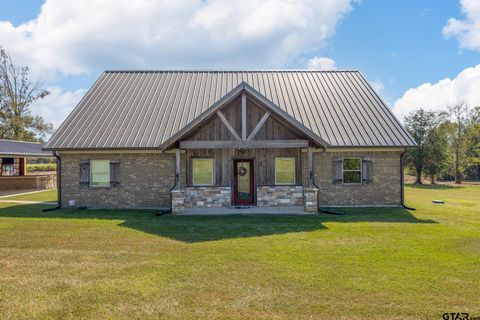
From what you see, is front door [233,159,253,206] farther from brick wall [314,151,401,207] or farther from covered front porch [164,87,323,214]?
brick wall [314,151,401,207]

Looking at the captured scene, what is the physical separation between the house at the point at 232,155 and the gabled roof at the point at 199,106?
8cm

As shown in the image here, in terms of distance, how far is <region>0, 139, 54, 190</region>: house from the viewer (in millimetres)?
24656

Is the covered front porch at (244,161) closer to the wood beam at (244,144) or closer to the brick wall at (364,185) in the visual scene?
the wood beam at (244,144)

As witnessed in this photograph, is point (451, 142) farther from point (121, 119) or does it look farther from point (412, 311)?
point (412, 311)

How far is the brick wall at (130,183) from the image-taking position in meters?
15.2

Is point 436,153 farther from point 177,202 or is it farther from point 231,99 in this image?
point 177,202

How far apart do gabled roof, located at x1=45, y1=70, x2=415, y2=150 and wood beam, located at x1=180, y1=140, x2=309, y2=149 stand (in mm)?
733

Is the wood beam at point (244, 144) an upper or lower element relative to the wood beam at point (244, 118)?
lower

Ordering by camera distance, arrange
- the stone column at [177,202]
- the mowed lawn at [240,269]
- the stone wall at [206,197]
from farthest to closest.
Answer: the stone wall at [206,197], the stone column at [177,202], the mowed lawn at [240,269]

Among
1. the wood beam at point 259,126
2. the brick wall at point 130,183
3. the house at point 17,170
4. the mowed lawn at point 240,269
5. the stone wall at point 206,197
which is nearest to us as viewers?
the mowed lawn at point 240,269

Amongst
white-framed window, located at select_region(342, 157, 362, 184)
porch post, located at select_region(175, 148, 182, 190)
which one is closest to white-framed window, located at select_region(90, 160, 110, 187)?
porch post, located at select_region(175, 148, 182, 190)

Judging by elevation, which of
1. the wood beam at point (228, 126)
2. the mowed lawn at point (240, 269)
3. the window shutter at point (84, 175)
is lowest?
the mowed lawn at point (240, 269)

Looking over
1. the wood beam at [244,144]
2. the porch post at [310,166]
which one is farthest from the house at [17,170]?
the porch post at [310,166]

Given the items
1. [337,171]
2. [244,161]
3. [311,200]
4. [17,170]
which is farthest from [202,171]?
[17,170]
